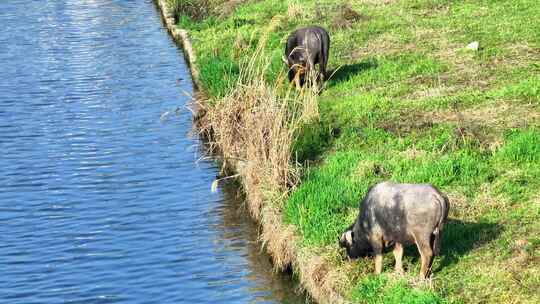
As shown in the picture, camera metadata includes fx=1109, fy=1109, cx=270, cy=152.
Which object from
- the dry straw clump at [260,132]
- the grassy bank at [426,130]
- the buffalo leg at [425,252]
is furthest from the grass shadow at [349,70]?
the buffalo leg at [425,252]

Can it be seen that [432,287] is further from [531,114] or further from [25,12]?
[25,12]

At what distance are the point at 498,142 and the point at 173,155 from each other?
323 inches

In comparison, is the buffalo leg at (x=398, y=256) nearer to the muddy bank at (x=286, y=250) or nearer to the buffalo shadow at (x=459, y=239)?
the buffalo shadow at (x=459, y=239)

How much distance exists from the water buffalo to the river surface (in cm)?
207

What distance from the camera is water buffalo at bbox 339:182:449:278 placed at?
1487 cm

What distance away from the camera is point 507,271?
588 inches

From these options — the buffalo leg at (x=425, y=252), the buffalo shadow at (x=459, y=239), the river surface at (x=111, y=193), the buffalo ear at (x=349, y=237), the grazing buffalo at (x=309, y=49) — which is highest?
the buffalo leg at (x=425, y=252)

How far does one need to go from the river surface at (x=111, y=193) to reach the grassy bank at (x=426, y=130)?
57.3 inches

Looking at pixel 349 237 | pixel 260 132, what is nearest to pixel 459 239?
pixel 349 237

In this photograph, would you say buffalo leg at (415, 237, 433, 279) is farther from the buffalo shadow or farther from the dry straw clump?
the dry straw clump

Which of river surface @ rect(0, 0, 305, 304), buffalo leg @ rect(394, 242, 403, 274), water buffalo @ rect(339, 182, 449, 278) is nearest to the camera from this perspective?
water buffalo @ rect(339, 182, 449, 278)

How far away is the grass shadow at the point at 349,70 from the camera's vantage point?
86.2ft

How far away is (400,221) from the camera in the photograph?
49.7ft

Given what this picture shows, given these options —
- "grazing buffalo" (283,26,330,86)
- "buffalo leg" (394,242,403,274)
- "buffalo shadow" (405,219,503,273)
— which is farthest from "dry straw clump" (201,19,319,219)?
"buffalo leg" (394,242,403,274)
